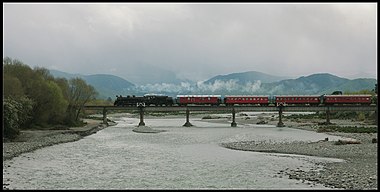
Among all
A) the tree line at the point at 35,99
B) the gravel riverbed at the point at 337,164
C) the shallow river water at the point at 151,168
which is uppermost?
the tree line at the point at 35,99

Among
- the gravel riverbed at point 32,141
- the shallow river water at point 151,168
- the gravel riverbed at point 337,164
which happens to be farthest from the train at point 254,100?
the shallow river water at point 151,168

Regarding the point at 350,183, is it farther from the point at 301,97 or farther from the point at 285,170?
the point at 301,97

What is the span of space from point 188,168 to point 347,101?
6085 cm

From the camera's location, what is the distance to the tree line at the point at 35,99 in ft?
149

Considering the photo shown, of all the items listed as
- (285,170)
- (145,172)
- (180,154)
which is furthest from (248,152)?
(145,172)

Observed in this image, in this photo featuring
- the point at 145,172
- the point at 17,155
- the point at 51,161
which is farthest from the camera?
the point at 17,155

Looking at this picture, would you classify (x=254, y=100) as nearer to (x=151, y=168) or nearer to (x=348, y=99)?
(x=348, y=99)

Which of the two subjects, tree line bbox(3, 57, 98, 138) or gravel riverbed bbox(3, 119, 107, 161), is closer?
gravel riverbed bbox(3, 119, 107, 161)

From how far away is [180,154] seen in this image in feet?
119

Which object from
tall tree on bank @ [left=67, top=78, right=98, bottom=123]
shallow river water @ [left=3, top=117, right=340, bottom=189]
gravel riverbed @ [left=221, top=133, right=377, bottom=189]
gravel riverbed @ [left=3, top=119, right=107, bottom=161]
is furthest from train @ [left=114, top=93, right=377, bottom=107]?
shallow river water @ [left=3, top=117, right=340, bottom=189]

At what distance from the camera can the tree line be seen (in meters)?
45.4

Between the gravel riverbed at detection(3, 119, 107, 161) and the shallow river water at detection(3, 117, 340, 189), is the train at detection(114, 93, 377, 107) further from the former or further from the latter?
the shallow river water at detection(3, 117, 340, 189)

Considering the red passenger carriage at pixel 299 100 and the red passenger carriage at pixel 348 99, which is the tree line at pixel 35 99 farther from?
the red passenger carriage at pixel 348 99

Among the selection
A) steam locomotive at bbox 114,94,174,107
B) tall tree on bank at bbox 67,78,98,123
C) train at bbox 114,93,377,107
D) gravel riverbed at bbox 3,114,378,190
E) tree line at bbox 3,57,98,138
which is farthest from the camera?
steam locomotive at bbox 114,94,174,107
